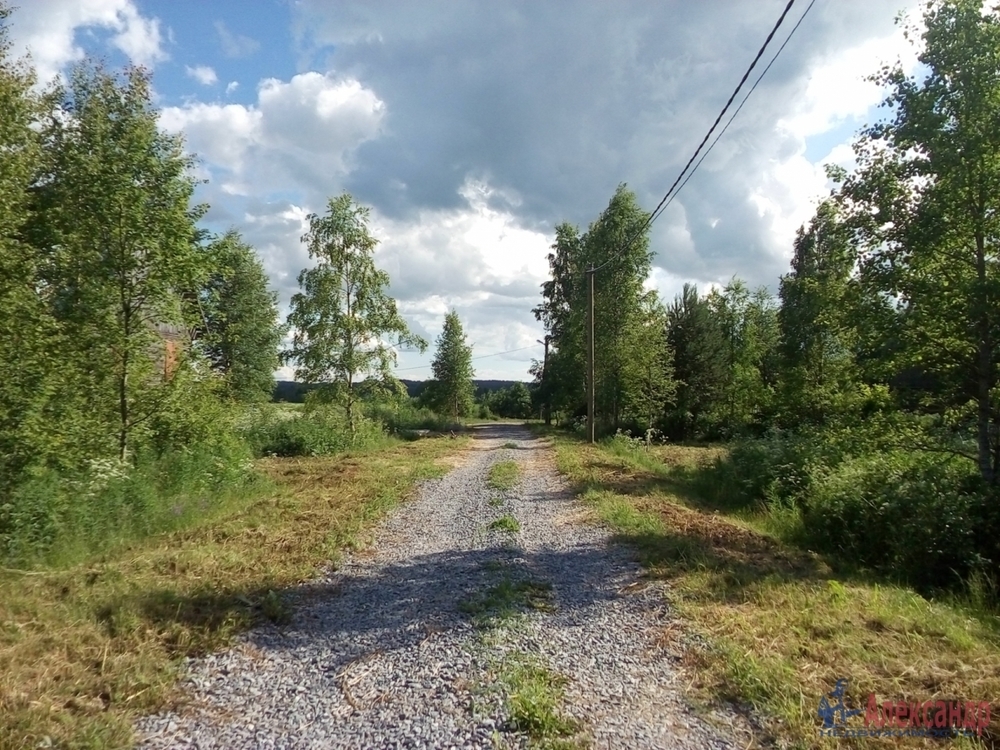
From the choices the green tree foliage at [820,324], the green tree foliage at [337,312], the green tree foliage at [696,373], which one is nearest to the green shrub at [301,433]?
the green tree foliage at [337,312]

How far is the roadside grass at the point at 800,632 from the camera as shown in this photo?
3.98m

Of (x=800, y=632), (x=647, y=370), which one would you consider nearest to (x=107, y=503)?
(x=800, y=632)

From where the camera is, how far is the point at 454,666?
4.54m

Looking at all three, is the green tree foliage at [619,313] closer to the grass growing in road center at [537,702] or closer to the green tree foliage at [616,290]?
the green tree foliage at [616,290]

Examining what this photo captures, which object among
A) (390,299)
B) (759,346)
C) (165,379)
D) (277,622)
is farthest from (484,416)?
(277,622)

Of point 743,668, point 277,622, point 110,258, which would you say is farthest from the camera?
point 110,258

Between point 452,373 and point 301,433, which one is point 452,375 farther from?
point 301,433

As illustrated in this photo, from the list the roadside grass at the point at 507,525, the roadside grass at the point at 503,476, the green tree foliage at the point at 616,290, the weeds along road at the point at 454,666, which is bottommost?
the weeds along road at the point at 454,666

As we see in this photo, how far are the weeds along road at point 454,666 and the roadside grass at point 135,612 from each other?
25 cm

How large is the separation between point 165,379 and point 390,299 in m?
13.6

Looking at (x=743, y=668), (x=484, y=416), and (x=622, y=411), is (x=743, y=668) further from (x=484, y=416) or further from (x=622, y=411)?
(x=484, y=416)

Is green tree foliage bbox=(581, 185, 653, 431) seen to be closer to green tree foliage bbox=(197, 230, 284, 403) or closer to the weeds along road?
green tree foliage bbox=(197, 230, 284, 403)

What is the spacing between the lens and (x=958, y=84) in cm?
899

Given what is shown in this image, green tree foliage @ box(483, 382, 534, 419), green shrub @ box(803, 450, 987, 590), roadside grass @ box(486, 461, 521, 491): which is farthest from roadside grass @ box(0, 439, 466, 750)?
green tree foliage @ box(483, 382, 534, 419)
